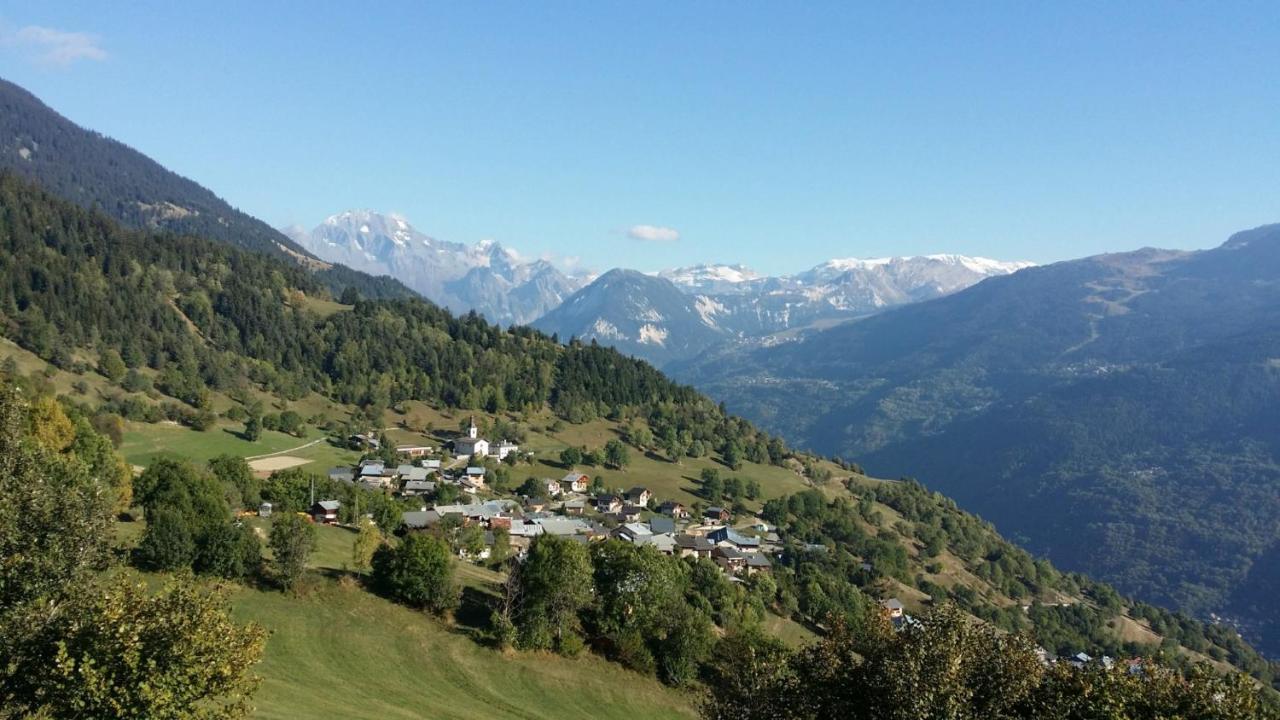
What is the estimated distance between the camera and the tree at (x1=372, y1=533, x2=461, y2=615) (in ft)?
176

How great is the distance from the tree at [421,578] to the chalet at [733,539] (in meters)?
71.1

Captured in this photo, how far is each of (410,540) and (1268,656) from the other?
223662 millimetres

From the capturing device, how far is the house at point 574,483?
5591 inches

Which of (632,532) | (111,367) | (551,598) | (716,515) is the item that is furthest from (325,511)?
(716,515)

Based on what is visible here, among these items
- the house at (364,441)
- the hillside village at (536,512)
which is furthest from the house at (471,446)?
the house at (364,441)

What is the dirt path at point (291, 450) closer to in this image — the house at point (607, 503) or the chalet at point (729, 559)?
the house at point (607, 503)

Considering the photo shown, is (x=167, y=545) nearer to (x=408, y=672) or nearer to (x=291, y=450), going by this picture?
(x=408, y=672)

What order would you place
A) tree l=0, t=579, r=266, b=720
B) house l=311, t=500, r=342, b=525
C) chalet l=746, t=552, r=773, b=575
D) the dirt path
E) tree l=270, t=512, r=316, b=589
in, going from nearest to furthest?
tree l=0, t=579, r=266, b=720 → tree l=270, t=512, r=316, b=589 → house l=311, t=500, r=342, b=525 → chalet l=746, t=552, r=773, b=575 → the dirt path

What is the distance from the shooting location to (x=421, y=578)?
53.4 metres

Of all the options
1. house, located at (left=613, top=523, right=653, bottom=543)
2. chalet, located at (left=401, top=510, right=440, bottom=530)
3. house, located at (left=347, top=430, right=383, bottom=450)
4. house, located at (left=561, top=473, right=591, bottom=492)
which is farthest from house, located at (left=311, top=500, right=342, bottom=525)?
house, located at (left=561, top=473, right=591, bottom=492)

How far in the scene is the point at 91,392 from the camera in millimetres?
118625

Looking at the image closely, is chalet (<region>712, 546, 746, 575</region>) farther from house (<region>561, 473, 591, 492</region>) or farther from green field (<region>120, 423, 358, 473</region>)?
green field (<region>120, 423, 358, 473</region>)

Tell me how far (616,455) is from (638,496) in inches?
766

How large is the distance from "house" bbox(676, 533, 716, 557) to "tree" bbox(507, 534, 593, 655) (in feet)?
178
